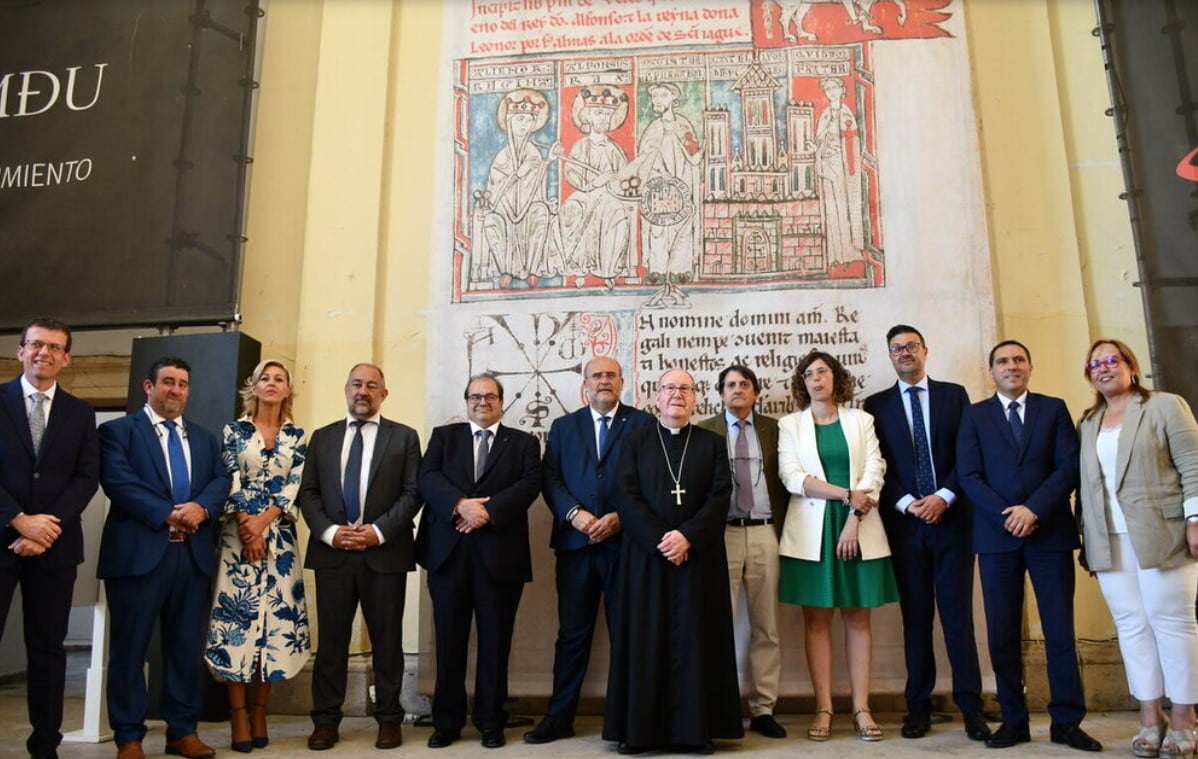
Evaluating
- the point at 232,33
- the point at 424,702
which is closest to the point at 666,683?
the point at 424,702

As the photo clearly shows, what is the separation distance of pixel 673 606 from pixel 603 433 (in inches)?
37.6

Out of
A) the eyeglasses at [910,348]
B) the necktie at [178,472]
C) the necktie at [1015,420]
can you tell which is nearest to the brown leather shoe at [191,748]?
the necktie at [178,472]

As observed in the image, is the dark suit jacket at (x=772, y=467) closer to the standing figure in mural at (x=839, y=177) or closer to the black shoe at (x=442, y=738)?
the standing figure in mural at (x=839, y=177)

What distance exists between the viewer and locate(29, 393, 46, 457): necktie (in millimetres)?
3771

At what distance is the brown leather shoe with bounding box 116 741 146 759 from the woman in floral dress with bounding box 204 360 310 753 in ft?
1.26

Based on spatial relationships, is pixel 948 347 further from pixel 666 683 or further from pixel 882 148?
pixel 666 683

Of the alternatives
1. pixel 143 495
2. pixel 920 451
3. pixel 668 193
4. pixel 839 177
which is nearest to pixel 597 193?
pixel 668 193

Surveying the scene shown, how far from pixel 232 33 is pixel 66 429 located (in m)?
3.13

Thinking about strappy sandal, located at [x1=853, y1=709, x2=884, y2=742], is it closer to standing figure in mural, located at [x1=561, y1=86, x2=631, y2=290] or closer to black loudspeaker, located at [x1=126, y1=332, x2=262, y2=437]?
standing figure in mural, located at [x1=561, y1=86, x2=631, y2=290]

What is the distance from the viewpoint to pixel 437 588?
166 inches

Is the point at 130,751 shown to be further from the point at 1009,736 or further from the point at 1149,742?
the point at 1149,742

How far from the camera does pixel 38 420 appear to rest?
150 inches

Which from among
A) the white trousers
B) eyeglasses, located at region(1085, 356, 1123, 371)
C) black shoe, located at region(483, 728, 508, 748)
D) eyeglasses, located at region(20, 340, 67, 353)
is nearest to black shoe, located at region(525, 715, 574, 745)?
black shoe, located at region(483, 728, 508, 748)

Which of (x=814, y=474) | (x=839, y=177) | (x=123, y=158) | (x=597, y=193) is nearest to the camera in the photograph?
(x=814, y=474)
